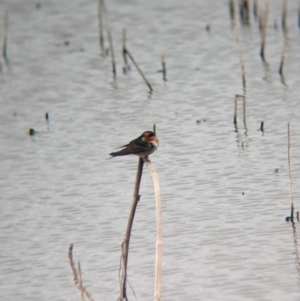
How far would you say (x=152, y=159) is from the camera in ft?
33.4

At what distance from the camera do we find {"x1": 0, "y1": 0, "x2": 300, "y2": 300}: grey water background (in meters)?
7.35

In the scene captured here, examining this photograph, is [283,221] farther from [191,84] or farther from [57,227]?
[191,84]

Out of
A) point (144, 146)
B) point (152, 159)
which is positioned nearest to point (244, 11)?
point (152, 159)

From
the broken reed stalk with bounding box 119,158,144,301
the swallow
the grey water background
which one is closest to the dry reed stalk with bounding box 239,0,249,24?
the grey water background

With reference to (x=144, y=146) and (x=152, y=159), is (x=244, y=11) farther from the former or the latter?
(x=144, y=146)

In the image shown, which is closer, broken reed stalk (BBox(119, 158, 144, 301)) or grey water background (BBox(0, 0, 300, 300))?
broken reed stalk (BBox(119, 158, 144, 301))

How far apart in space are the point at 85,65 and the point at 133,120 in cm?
321

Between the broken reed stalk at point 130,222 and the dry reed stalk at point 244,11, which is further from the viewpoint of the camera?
the dry reed stalk at point 244,11

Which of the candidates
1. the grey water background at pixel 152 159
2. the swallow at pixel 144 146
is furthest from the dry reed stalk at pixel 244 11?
the swallow at pixel 144 146

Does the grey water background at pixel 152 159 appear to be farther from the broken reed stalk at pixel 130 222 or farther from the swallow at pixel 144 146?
the swallow at pixel 144 146

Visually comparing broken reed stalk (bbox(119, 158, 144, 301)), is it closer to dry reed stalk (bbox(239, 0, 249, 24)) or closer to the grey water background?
the grey water background

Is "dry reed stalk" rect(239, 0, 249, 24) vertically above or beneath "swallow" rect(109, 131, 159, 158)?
beneath

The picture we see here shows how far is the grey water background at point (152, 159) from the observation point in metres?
7.35

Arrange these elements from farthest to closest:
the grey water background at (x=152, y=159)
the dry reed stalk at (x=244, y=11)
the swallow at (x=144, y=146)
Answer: the dry reed stalk at (x=244, y=11) → the grey water background at (x=152, y=159) → the swallow at (x=144, y=146)
